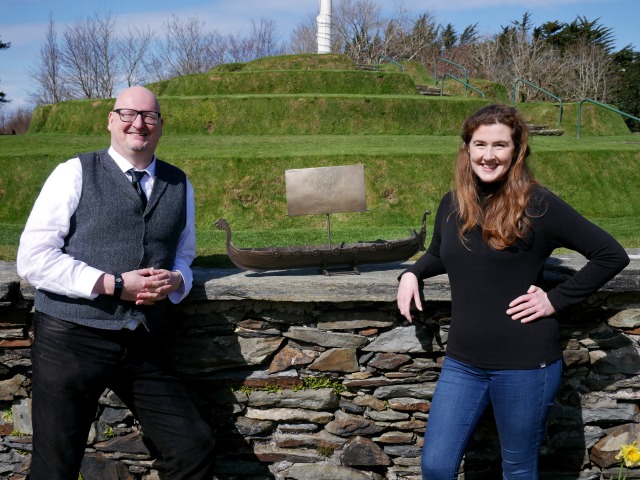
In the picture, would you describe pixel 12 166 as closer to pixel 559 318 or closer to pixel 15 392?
pixel 15 392

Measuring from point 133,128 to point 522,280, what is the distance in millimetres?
1693

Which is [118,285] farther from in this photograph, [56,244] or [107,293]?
[56,244]

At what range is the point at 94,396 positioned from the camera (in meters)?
2.79

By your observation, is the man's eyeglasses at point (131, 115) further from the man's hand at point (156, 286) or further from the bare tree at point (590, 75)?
the bare tree at point (590, 75)

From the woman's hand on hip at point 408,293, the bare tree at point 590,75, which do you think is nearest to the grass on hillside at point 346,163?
the woman's hand on hip at point 408,293

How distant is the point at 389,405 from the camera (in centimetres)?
344

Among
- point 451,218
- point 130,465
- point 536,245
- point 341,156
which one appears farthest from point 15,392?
point 341,156

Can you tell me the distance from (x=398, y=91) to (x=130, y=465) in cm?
1237

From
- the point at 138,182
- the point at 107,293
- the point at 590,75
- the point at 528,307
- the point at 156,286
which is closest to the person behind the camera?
the point at 528,307

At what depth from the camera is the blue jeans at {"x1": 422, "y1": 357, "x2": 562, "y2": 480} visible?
8.18 feet

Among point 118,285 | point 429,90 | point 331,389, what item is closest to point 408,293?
point 331,389

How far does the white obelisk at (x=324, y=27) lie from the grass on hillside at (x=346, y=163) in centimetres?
1536

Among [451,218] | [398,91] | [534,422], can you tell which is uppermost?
[398,91]

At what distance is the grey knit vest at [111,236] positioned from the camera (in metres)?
2.70
